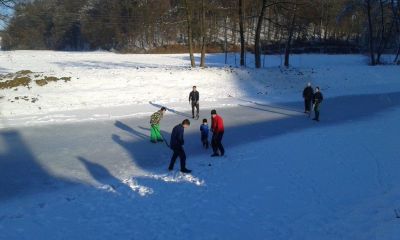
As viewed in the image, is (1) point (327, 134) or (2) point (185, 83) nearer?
(1) point (327, 134)

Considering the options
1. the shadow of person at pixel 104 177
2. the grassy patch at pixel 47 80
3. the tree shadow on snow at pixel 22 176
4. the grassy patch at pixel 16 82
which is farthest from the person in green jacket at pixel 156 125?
the grassy patch at pixel 16 82

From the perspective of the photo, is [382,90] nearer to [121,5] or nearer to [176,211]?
[176,211]

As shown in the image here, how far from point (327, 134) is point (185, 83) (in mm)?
11428

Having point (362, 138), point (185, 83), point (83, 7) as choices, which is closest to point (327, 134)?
point (362, 138)

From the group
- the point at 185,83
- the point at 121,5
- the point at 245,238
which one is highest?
the point at 121,5

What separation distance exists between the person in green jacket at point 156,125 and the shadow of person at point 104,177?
107 inches

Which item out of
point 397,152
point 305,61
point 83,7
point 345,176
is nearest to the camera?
point 345,176

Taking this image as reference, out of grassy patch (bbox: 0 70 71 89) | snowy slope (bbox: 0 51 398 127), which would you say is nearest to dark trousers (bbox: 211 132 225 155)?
snowy slope (bbox: 0 51 398 127)

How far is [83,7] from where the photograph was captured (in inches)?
2692

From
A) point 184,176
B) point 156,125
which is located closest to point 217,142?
point 184,176

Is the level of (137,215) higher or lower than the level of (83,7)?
lower

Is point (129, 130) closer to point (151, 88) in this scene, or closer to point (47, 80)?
point (151, 88)

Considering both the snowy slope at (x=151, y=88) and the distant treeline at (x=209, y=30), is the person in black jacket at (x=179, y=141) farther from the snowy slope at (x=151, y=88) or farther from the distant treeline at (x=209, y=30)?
the distant treeline at (x=209, y=30)

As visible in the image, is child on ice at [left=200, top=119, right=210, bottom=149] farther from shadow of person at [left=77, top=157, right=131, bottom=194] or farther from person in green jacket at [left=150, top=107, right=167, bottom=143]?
shadow of person at [left=77, top=157, right=131, bottom=194]
